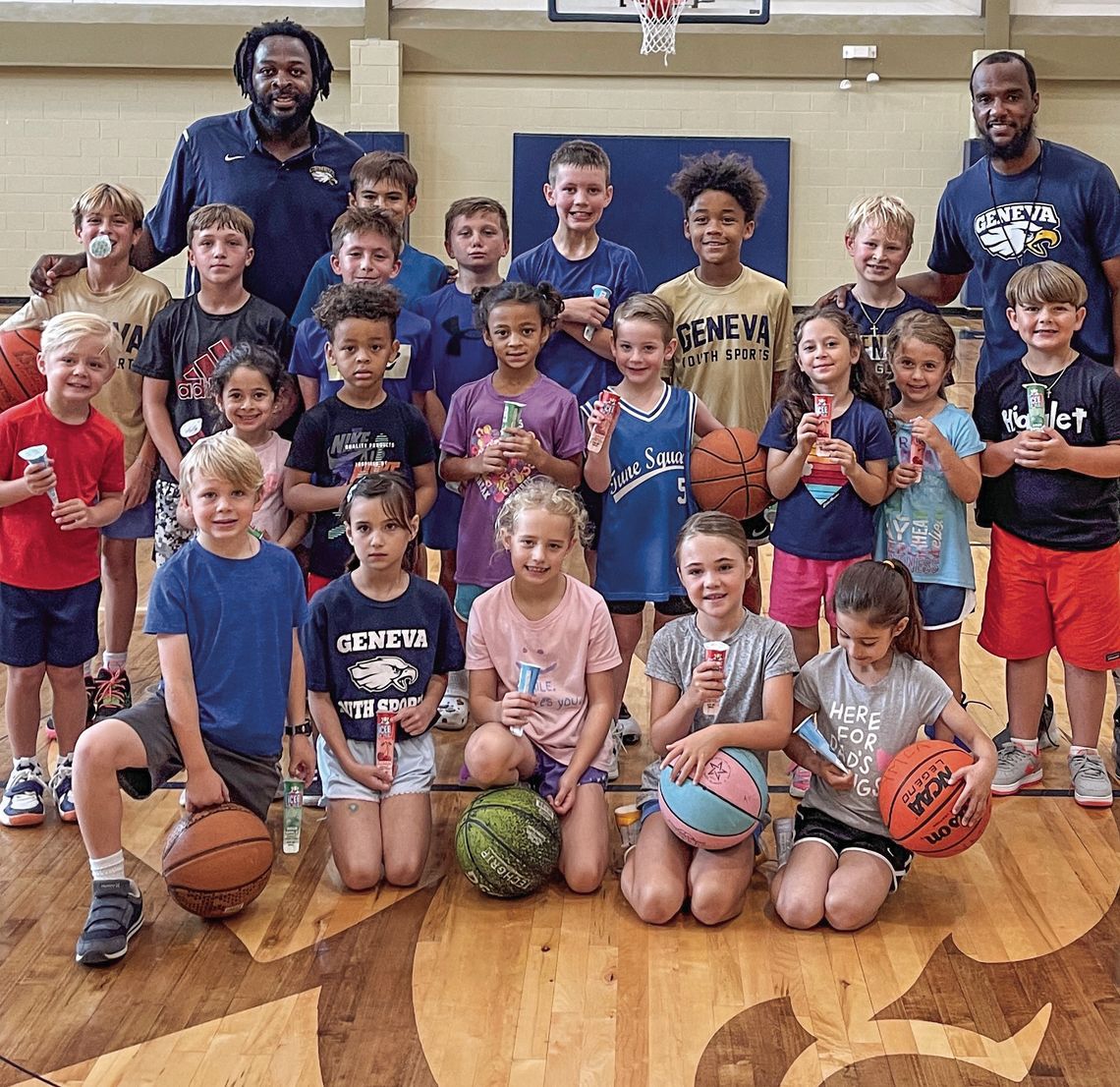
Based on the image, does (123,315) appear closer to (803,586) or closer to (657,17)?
(803,586)

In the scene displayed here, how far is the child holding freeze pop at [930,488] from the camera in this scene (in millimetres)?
3975

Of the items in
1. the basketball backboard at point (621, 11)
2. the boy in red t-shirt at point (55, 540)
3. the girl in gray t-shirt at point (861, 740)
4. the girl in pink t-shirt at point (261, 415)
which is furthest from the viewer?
the basketball backboard at point (621, 11)

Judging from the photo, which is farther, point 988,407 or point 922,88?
point 922,88

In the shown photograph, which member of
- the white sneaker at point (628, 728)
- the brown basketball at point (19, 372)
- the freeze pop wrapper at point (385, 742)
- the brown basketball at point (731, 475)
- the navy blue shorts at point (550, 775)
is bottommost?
the white sneaker at point (628, 728)

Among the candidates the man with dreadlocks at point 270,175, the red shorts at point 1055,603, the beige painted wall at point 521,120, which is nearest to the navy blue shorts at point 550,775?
the red shorts at point 1055,603

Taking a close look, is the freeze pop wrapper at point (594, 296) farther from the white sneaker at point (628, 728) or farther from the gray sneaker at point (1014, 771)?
the gray sneaker at point (1014, 771)

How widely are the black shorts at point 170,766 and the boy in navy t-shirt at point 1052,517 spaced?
88.2 inches

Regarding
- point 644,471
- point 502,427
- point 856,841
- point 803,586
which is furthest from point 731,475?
point 856,841

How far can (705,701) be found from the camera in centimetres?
340

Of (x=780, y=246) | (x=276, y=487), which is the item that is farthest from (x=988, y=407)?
(x=780, y=246)

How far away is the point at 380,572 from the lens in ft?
11.9

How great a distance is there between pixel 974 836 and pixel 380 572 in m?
1.68

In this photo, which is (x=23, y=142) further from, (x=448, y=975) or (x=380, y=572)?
(x=448, y=975)

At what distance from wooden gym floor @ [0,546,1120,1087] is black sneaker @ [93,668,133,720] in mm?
682
